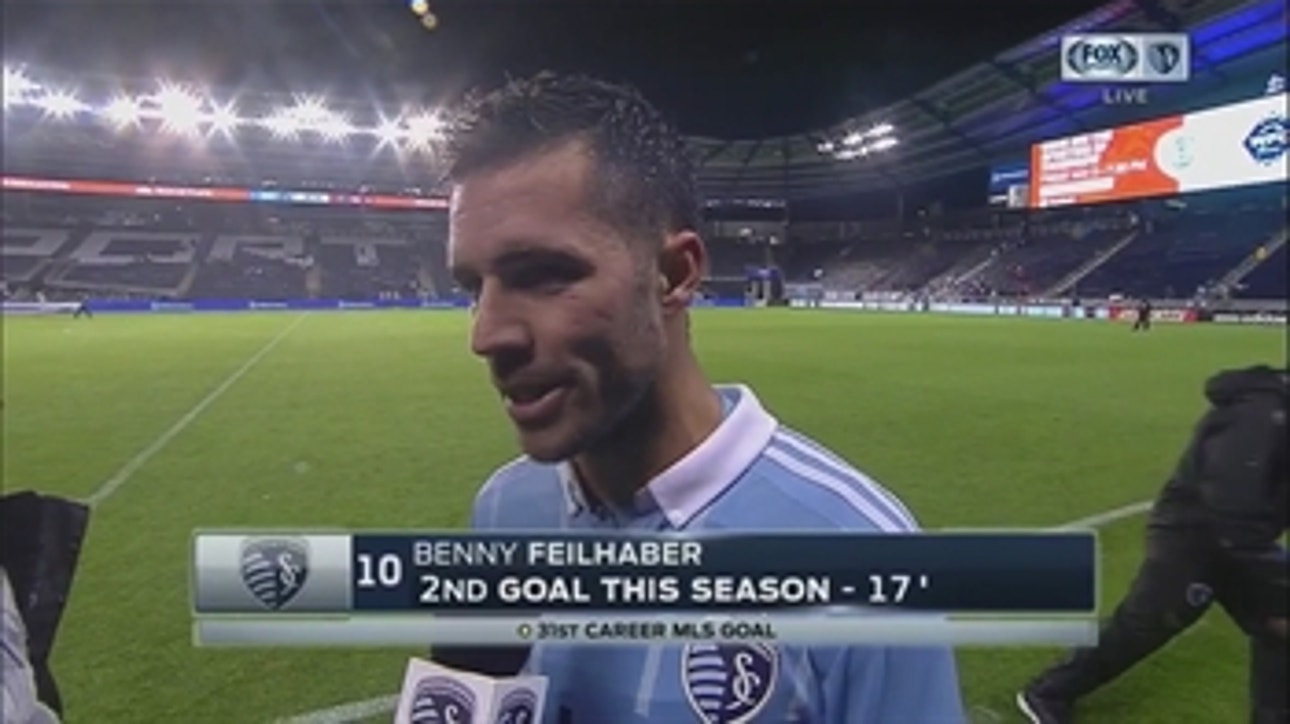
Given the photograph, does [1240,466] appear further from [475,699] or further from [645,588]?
[475,699]

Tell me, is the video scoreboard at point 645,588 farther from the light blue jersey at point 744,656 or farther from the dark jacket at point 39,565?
the dark jacket at point 39,565

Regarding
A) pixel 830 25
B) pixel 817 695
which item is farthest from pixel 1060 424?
pixel 817 695

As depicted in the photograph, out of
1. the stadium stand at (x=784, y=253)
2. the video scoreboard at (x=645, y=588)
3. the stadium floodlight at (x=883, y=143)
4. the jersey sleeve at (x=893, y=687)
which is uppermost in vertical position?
the stadium floodlight at (x=883, y=143)

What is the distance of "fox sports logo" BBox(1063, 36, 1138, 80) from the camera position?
4.11 feet

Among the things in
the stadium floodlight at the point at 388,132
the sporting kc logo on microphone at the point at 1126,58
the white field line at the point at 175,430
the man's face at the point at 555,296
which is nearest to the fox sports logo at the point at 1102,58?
the sporting kc logo on microphone at the point at 1126,58

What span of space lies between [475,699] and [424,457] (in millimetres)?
988

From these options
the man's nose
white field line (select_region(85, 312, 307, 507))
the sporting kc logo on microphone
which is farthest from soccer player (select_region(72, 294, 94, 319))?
the sporting kc logo on microphone

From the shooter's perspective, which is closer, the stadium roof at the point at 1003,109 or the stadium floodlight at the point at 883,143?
the stadium roof at the point at 1003,109

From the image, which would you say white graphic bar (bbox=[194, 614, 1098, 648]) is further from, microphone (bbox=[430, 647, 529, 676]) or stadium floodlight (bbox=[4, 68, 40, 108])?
stadium floodlight (bbox=[4, 68, 40, 108])

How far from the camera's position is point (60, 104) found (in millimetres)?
1410

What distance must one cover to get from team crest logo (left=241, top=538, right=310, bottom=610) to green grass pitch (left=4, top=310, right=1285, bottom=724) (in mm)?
51

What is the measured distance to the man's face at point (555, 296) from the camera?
1.01 metres

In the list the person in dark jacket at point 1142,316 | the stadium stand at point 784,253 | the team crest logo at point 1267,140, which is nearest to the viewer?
the team crest logo at point 1267,140

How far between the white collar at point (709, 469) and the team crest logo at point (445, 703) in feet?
1.05
